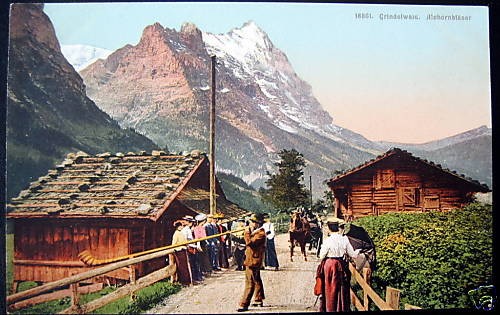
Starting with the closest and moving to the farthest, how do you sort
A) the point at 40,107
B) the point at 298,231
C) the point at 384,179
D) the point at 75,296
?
the point at 75,296 → the point at 40,107 → the point at 298,231 → the point at 384,179

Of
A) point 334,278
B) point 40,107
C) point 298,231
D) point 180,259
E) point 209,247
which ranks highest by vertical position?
point 40,107

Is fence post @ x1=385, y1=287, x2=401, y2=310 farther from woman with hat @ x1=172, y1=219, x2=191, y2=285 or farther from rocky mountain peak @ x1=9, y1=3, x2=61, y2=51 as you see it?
rocky mountain peak @ x1=9, y1=3, x2=61, y2=51

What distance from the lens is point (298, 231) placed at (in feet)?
18.4

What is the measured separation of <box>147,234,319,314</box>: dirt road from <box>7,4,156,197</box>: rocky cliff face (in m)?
1.56

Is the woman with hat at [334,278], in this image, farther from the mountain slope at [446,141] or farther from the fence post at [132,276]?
the fence post at [132,276]

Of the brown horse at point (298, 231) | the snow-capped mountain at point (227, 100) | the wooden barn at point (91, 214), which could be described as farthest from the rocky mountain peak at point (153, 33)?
the brown horse at point (298, 231)

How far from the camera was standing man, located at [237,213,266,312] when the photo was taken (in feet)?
17.6

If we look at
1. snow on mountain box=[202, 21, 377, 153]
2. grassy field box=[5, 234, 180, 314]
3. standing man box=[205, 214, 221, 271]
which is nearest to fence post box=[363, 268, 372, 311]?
snow on mountain box=[202, 21, 377, 153]

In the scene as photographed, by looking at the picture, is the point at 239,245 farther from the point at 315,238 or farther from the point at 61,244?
the point at 61,244

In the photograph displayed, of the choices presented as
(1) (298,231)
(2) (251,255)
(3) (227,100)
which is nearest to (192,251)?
(2) (251,255)

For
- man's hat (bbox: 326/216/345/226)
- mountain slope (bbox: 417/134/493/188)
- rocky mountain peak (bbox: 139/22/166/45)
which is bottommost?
man's hat (bbox: 326/216/345/226)

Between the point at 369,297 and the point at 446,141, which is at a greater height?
the point at 446,141

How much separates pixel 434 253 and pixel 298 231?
1.25m

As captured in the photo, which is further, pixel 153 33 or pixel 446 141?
pixel 446 141
